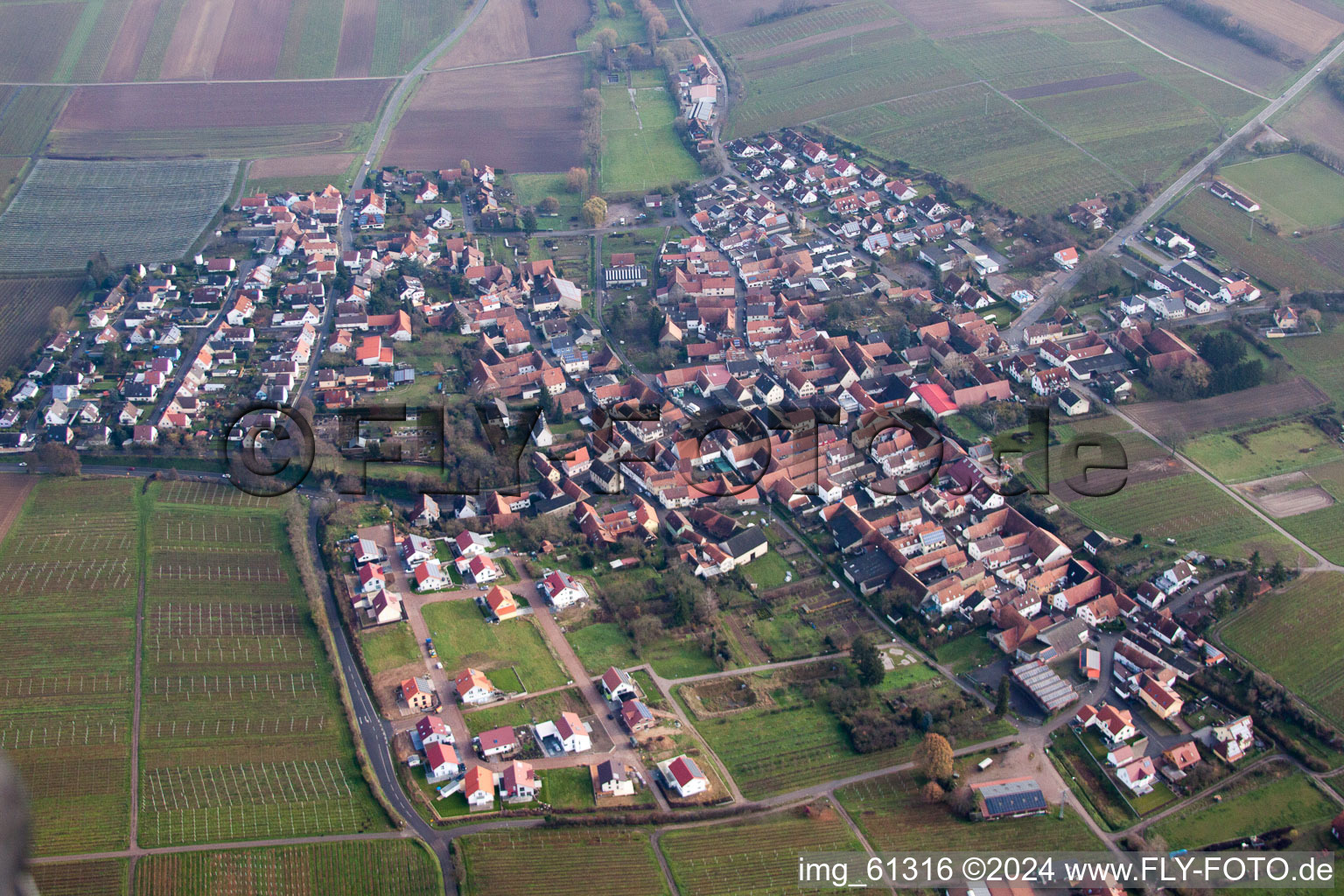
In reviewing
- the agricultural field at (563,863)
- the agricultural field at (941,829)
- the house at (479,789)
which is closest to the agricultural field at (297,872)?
the agricultural field at (563,863)

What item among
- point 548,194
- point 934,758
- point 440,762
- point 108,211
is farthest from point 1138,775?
point 108,211

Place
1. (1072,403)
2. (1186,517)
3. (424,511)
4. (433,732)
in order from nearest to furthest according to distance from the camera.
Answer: (433,732)
(1186,517)
(424,511)
(1072,403)

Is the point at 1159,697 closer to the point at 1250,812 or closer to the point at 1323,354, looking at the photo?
the point at 1250,812

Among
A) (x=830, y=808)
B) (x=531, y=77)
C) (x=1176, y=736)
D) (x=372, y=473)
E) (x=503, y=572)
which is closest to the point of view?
(x=830, y=808)

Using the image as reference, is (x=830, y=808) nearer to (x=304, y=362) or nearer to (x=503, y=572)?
(x=503, y=572)

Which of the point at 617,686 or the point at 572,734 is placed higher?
the point at 572,734

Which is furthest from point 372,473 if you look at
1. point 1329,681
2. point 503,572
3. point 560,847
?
point 1329,681

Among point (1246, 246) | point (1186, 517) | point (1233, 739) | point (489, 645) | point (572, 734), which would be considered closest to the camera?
point (572, 734)
